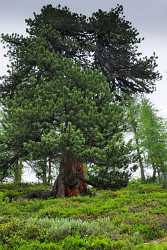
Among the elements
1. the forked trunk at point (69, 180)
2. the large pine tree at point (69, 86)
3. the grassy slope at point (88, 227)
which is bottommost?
the grassy slope at point (88, 227)

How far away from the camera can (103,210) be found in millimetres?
25141

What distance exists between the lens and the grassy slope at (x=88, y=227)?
47.6ft

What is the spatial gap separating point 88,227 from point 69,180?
62.5 feet

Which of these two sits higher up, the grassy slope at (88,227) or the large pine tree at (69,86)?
the large pine tree at (69,86)

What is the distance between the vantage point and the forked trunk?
34688 mm

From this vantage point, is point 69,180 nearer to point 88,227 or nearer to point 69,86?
point 69,86

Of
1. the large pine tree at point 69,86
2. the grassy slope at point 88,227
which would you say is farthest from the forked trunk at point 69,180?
the grassy slope at point 88,227

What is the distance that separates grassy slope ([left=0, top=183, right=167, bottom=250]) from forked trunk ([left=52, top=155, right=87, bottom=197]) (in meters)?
6.18

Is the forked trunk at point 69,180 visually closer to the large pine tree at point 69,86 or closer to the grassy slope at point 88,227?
the large pine tree at point 69,86

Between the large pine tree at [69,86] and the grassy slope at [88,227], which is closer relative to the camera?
the grassy slope at [88,227]

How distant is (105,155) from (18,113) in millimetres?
5879

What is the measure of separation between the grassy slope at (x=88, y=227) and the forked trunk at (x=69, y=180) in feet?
20.3

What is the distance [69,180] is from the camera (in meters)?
35.5

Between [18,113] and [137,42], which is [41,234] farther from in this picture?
[137,42]
